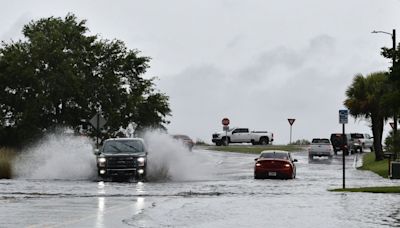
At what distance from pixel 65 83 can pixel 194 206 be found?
4191cm

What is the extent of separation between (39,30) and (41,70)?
4.03 metres

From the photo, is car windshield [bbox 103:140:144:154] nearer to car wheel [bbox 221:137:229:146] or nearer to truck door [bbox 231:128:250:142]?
car wheel [bbox 221:137:229:146]

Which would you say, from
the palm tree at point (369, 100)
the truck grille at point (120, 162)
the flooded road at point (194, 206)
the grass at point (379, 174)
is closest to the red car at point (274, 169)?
the flooded road at point (194, 206)

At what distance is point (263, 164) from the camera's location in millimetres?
42531

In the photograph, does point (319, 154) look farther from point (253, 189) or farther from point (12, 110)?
point (253, 189)

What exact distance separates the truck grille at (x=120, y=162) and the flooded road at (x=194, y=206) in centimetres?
327

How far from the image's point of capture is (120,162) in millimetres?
38469

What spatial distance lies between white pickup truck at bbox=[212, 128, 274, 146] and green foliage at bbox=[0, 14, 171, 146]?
914 inches

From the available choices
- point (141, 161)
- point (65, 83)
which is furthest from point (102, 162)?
point (65, 83)

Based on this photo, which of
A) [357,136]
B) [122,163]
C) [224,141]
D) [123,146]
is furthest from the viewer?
[224,141]

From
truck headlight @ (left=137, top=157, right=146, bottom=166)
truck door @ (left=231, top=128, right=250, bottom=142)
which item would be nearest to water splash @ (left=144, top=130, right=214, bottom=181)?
truck headlight @ (left=137, top=157, right=146, bottom=166)

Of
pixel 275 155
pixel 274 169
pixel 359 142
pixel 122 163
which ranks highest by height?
pixel 359 142

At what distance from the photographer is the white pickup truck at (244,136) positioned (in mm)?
92062

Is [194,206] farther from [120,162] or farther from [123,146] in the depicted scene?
[123,146]
